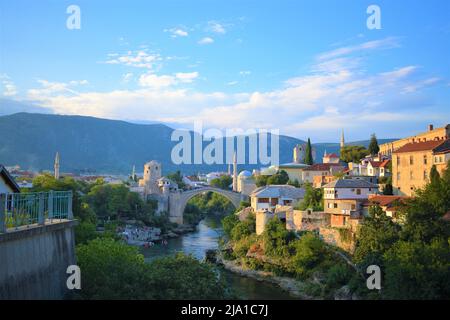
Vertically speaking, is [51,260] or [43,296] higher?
[51,260]

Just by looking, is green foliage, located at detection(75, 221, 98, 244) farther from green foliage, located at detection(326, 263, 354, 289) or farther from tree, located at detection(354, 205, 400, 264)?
tree, located at detection(354, 205, 400, 264)

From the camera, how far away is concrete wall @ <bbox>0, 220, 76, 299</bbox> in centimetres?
735

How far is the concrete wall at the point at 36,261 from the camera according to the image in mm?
7352

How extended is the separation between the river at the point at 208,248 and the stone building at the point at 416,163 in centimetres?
935

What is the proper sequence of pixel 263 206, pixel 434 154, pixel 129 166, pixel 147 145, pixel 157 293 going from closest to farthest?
pixel 157 293 < pixel 434 154 < pixel 263 206 < pixel 129 166 < pixel 147 145

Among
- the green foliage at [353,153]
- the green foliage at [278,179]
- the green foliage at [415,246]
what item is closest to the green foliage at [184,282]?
the green foliage at [415,246]

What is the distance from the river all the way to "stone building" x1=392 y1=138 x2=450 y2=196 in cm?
935

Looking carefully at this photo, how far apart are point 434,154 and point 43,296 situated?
23.2 metres

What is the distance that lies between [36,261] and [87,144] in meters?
148

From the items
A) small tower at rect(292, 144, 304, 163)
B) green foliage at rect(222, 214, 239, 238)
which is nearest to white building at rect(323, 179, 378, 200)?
green foliage at rect(222, 214, 239, 238)

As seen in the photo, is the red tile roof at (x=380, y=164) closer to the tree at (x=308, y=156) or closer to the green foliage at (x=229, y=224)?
the green foliage at (x=229, y=224)

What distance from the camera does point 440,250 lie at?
17.9 meters
